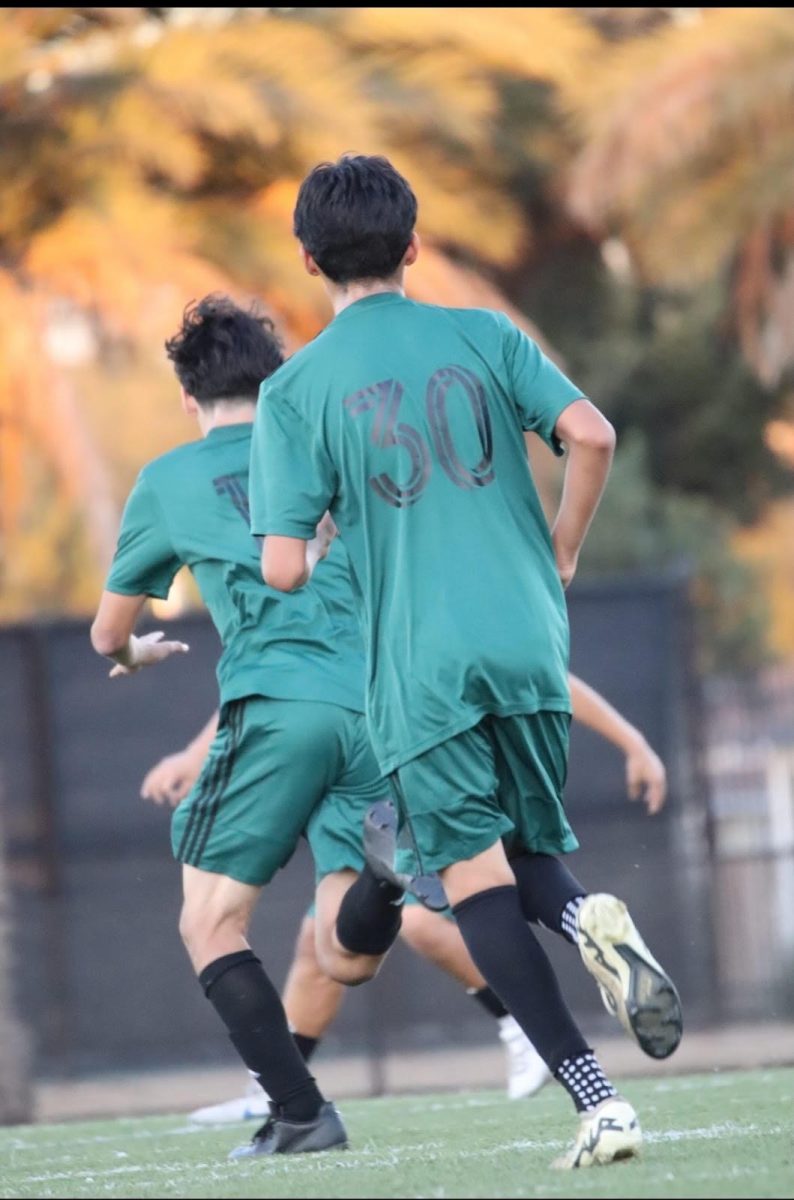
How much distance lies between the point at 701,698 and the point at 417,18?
7.28 metres

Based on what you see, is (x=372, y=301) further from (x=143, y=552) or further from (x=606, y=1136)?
(x=606, y=1136)

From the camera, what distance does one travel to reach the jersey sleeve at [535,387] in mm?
4129

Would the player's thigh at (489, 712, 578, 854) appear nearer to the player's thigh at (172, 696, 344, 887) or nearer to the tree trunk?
the player's thigh at (172, 696, 344, 887)

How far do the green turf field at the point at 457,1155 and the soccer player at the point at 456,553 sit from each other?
0.82 ft

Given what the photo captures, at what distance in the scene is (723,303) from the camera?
70.2 ft

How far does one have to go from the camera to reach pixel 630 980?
3770mm

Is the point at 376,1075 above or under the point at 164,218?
under

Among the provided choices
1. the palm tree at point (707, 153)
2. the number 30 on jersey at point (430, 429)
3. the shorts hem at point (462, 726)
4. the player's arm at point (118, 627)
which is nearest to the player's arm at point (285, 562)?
the number 30 on jersey at point (430, 429)

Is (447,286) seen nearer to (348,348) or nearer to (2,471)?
(2,471)

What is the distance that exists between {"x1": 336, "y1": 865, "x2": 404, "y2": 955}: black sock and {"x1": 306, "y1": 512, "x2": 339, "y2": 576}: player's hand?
75 centimetres

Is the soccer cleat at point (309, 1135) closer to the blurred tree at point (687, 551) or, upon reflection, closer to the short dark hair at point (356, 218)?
the short dark hair at point (356, 218)

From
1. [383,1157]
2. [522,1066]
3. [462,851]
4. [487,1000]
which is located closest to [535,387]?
[462,851]

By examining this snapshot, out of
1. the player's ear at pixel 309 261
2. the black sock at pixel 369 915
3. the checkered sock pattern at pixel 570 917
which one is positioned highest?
the player's ear at pixel 309 261

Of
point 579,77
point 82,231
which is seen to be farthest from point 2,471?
point 579,77
